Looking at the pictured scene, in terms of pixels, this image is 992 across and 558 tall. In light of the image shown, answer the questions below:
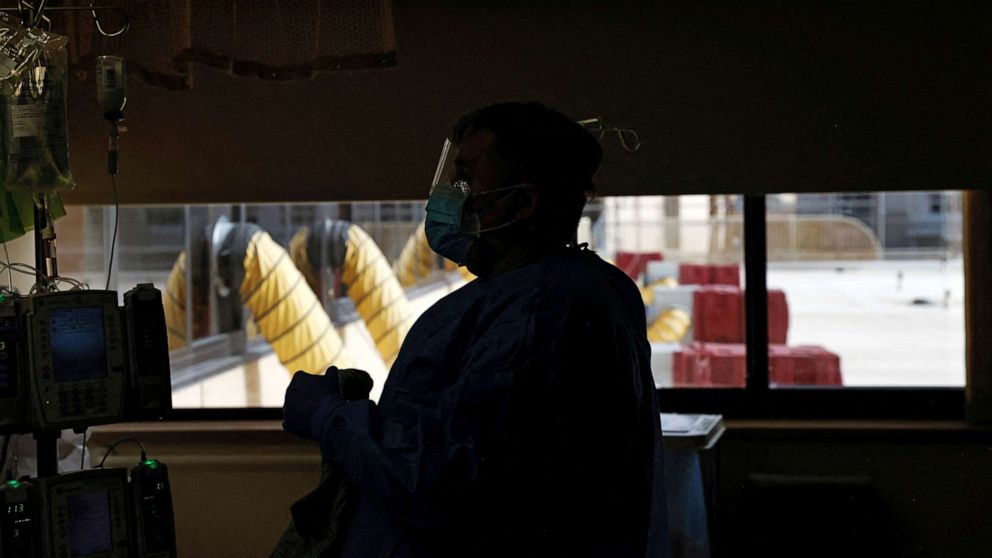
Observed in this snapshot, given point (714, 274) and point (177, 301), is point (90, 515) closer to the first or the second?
point (177, 301)

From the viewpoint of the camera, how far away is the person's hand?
1429 millimetres

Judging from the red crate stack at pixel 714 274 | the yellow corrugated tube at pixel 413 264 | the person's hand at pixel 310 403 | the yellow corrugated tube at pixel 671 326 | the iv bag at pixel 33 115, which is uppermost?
the iv bag at pixel 33 115

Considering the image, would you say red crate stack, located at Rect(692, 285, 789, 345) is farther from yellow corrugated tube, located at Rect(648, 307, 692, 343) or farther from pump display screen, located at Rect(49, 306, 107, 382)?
pump display screen, located at Rect(49, 306, 107, 382)

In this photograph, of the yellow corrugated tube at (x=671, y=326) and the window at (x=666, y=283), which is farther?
the yellow corrugated tube at (x=671, y=326)

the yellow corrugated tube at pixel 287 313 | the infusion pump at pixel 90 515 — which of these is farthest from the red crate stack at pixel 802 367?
the infusion pump at pixel 90 515

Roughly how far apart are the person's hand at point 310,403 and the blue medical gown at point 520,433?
3 centimetres

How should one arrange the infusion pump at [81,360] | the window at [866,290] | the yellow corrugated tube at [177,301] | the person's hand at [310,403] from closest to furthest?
the person's hand at [310,403] → the infusion pump at [81,360] → the window at [866,290] → the yellow corrugated tube at [177,301]

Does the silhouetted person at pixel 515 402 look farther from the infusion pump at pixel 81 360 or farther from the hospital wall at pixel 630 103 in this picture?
the hospital wall at pixel 630 103

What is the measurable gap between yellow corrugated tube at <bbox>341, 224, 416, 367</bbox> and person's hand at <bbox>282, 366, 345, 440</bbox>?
202 centimetres

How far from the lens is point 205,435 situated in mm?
3424

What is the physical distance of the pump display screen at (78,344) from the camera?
2.04 metres

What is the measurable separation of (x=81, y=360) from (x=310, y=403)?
0.82 meters

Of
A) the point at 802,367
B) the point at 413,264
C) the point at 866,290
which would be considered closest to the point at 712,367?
the point at 802,367

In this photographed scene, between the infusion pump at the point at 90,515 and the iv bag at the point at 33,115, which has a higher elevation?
the iv bag at the point at 33,115
